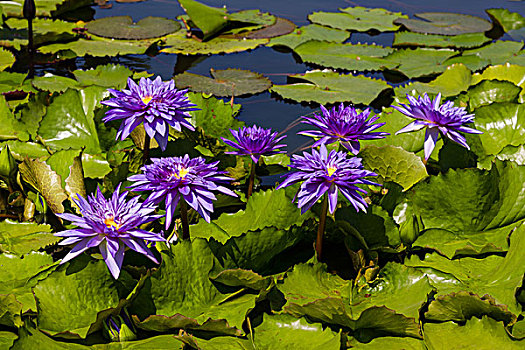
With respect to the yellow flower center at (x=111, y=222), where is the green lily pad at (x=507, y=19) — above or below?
below

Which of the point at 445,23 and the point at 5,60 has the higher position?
the point at 445,23

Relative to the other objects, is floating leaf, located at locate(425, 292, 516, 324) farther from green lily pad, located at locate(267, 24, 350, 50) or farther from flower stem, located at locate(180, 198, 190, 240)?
green lily pad, located at locate(267, 24, 350, 50)

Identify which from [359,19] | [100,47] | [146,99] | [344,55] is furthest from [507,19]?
[146,99]

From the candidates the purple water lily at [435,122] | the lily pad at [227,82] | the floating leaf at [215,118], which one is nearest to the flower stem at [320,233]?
the purple water lily at [435,122]

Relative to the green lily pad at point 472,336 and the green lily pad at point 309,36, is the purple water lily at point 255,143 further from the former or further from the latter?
the green lily pad at point 309,36

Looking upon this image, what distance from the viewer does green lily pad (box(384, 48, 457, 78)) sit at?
10.3 feet

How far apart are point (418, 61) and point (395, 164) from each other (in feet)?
6.06

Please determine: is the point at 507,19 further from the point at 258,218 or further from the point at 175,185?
the point at 175,185

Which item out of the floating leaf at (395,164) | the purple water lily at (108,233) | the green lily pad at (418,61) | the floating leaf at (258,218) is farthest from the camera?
the green lily pad at (418,61)

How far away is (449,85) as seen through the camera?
278 centimetres

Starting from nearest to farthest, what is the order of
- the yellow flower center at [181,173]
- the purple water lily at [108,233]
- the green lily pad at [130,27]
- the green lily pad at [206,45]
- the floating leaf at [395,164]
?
the purple water lily at [108,233] → the yellow flower center at [181,173] → the floating leaf at [395,164] → the green lily pad at [206,45] → the green lily pad at [130,27]

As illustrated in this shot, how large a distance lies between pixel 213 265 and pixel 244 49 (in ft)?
8.13

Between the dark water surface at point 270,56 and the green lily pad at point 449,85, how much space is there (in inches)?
19.3

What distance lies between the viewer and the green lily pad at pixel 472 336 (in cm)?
120
